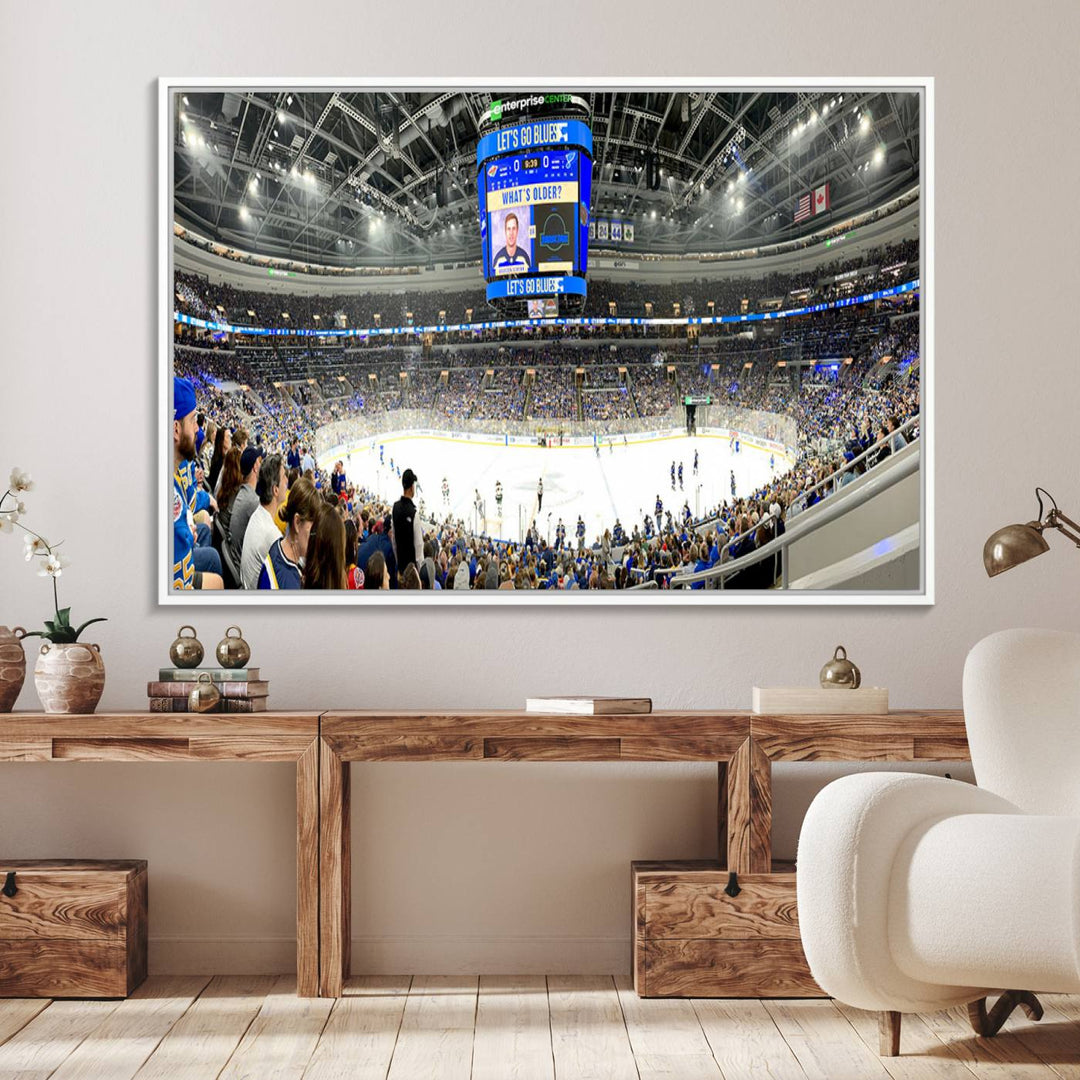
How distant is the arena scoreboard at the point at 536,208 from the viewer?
129 inches

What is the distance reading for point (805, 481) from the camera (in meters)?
3.30

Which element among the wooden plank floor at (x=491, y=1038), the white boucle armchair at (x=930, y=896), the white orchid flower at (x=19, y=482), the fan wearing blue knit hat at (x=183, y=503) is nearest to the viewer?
the white boucle armchair at (x=930, y=896)

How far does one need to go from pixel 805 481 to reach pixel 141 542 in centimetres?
180

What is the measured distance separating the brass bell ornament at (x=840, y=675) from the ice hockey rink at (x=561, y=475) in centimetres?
55

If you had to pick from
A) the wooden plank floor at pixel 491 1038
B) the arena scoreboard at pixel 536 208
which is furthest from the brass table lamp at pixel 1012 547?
the arena scoreboard at pixel 536 208

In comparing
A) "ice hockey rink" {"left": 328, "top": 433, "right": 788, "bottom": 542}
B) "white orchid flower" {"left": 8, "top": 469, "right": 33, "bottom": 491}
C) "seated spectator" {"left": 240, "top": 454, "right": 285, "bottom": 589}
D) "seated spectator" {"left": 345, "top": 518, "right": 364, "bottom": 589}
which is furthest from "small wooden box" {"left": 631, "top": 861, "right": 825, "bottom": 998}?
"white orchid flower" {"left": 8, "top": 469, "right": 33, "bottom": 491}

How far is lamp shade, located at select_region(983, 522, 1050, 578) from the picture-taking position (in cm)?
265

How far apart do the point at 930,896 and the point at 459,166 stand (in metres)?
2.19

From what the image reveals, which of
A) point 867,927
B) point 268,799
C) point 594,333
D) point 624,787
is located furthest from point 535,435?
point 867,927

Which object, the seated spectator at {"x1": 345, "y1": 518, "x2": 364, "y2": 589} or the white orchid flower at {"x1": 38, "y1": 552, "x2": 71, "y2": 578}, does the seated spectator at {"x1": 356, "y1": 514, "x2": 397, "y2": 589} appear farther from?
the white orchid flower at {"x1": 38, "y1": 552, "x2": 71, "y2": 578}

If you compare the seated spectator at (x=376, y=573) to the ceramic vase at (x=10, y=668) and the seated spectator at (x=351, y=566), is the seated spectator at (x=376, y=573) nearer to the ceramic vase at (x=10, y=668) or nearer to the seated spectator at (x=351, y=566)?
the seated spectator at (x=351, y=566)

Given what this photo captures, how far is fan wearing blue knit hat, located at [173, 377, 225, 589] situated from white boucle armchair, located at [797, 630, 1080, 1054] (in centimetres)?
177

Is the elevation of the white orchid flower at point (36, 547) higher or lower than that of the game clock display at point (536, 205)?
lower

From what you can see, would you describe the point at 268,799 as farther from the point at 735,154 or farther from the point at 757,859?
the point at 735,154
